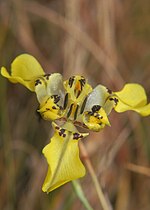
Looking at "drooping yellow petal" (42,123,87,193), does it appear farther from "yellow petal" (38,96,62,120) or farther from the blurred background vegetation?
the blurred background vegetation

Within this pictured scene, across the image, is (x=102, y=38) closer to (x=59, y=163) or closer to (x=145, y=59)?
(x=145, y=59)

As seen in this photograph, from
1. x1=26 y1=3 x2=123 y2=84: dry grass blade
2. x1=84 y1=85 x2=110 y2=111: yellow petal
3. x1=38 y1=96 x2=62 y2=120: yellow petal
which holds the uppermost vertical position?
x1=26 y1=3 x2=123 y2=84: dry grass blade

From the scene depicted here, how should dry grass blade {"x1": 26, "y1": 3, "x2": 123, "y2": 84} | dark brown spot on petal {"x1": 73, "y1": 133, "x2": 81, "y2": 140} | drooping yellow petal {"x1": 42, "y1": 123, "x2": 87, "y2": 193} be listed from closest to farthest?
drooping yellow petal {"x1": 42, "y1": 123, "x2": 87, "y2": 193} → dark brown spot on petal {"x1": 73, "y1": 133, "x2": 81, "y2": 140} → dry grass blade {"x1": 26, "y1": 3, "x2": 123, "y2": 84}

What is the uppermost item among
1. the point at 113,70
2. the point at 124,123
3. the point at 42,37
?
the point at 42,37

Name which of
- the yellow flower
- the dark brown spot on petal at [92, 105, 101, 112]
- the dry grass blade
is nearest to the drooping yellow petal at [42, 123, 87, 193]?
the yellow flower

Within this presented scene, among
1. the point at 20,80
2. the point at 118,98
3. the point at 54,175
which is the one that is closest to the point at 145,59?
the point at 118,98

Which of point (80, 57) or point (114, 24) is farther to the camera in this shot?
point (114, 24)

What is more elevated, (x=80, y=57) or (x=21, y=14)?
(x=21, y=14)

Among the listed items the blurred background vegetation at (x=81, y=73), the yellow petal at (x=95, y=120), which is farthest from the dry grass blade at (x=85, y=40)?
the yellow petal at (x=95, y=120)

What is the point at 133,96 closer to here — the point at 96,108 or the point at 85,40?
the point at 96,108
